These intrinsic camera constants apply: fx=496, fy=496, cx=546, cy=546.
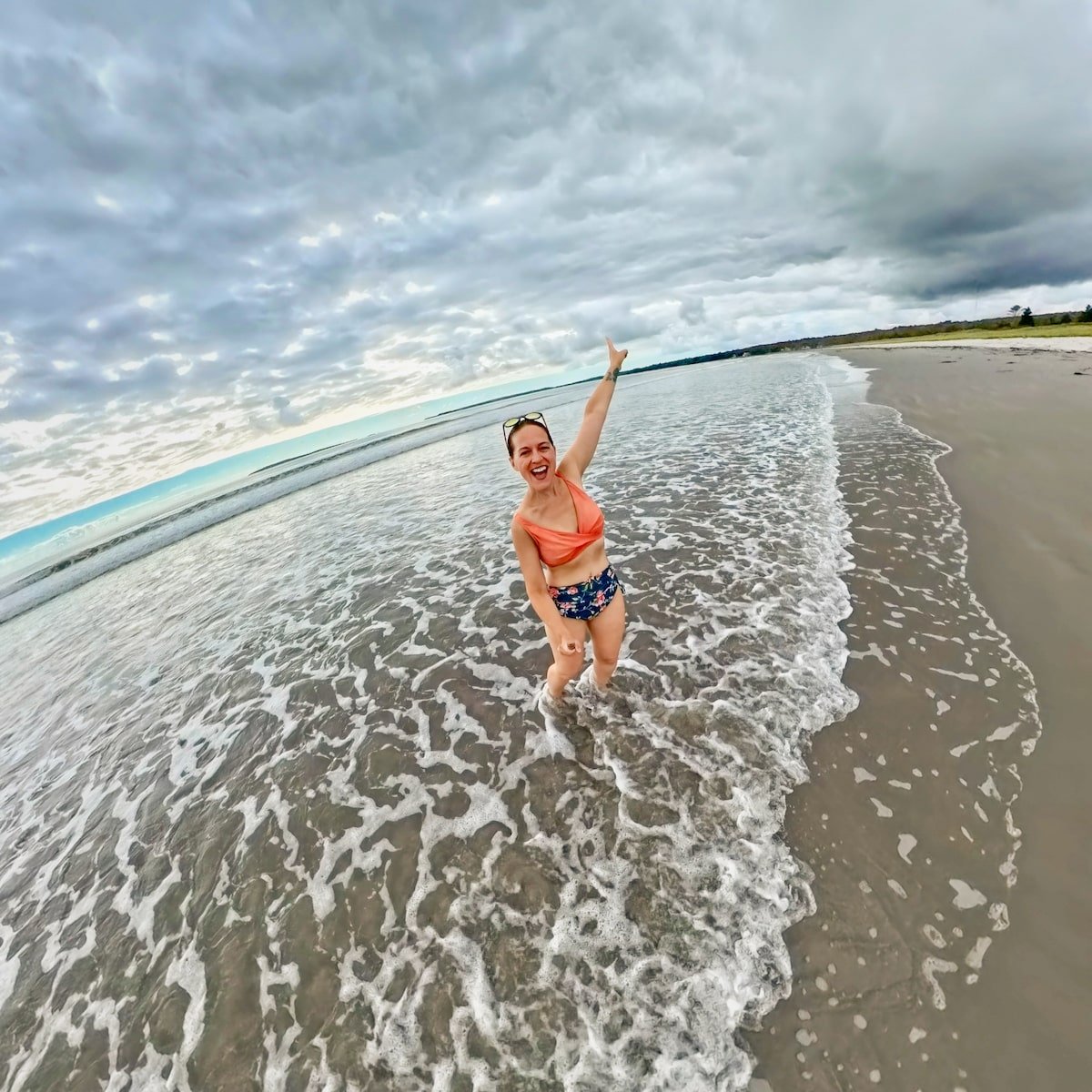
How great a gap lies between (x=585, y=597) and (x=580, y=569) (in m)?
0.31

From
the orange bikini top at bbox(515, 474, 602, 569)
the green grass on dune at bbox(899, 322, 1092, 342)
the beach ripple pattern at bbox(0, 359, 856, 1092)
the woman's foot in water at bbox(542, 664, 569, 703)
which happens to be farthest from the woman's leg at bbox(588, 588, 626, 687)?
the green grass on dune at bbox(899, 322, 1092, 342)

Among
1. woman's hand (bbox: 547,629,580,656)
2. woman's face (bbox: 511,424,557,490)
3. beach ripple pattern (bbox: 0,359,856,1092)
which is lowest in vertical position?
beach ripple pattern (bbox: 0,359,856,1092)

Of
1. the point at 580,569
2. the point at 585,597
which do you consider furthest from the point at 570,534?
the point at 585,597

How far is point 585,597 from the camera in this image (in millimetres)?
4816

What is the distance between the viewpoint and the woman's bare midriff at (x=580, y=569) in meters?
4.66

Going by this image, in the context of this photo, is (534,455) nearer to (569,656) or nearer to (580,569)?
(580,569)

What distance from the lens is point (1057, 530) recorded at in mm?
7523

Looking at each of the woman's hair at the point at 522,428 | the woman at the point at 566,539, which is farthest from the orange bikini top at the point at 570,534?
the woman's hair at the point at 522,428

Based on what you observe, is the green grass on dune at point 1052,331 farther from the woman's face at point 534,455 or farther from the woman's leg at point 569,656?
the woman's face at point 534,455

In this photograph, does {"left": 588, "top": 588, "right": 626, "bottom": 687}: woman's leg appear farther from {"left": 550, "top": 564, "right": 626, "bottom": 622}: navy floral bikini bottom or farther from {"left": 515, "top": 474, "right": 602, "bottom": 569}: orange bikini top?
{"left": 515, "top": 474, "right": 602, "bottom": 569}: orange bikini top

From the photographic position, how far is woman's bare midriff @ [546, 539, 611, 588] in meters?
4.66

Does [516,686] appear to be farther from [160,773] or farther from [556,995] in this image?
[160,773]

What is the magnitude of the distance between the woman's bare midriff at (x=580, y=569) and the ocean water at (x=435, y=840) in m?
1.73

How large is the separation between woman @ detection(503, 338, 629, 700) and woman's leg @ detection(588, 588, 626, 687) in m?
0.01
